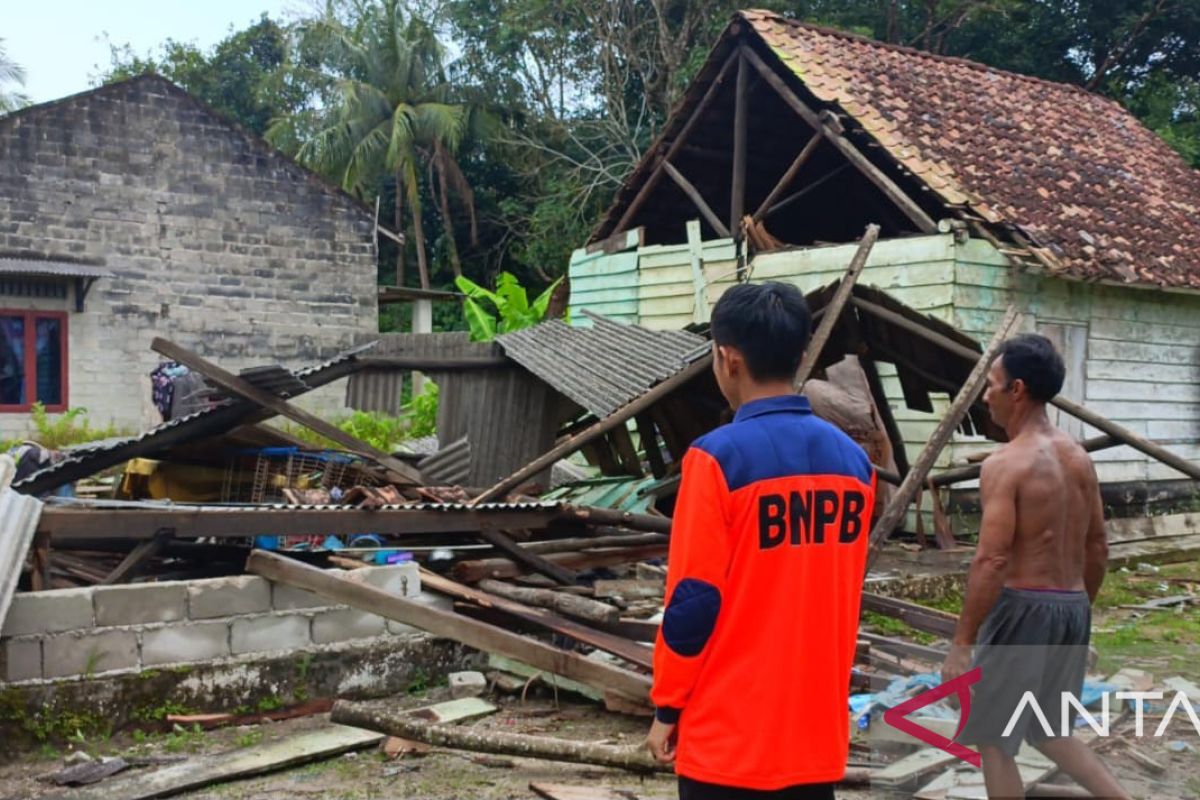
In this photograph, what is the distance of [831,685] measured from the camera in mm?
2842

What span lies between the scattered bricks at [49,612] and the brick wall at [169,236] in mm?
13027

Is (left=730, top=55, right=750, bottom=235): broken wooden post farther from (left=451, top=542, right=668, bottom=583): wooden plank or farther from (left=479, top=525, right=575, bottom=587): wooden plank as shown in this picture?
(left=479, top=525, right=575, bottom=587): wooden plank

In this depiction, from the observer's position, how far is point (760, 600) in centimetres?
274

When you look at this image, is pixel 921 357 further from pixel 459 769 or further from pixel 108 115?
pixel 108 115

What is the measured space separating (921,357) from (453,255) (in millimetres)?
22627

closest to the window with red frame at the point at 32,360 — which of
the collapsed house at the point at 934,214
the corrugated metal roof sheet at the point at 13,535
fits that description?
the collapsed house at the point at 934,214

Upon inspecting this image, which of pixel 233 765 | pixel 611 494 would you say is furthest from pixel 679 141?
pixel 233 765

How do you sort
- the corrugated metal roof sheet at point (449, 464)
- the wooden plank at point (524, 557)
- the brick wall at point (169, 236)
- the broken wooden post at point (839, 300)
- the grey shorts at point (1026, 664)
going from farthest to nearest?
the brick wall at point (169, 236), the corrugated metal roof sheet at point (449, 464), the broken wooden post at point (839, 300), the wooden plank at point (524, 557), the grey shorts at point (1026, 664)

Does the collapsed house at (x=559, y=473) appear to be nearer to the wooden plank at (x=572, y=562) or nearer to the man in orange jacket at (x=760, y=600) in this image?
the wooden plank at (x=572, y=562)

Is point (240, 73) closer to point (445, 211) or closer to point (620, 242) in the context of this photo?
point (445, 211)

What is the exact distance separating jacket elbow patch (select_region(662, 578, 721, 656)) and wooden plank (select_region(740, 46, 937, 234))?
9214 mm

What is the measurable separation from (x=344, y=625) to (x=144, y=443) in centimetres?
189

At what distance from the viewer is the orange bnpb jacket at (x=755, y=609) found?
2703 mm

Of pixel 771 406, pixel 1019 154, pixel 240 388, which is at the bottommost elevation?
pixel 240 388
